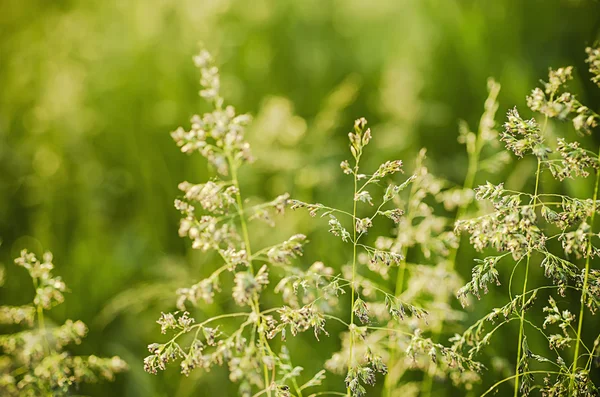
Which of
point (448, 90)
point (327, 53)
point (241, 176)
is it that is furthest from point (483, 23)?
point (241, 176)

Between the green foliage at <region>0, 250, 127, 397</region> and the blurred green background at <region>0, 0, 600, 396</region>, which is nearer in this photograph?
the green foliage at <region>0, 250, 127, 397</region>

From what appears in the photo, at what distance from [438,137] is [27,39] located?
2.88 metres

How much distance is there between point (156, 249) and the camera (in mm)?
2447

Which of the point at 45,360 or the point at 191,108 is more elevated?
the point at 191,108

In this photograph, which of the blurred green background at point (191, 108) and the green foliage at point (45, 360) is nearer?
the green foliage at point (45, 360)

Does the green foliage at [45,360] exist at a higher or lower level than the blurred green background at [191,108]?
lower

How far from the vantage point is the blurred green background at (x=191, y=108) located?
2.28 meters

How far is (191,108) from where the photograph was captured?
3.03m

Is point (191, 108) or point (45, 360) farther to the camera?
point (191, 108)

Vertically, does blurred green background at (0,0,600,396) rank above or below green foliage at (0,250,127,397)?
above

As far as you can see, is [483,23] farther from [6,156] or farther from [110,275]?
[6,156]

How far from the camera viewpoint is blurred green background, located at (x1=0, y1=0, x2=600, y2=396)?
89.7 inches

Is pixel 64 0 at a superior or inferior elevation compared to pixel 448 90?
superior

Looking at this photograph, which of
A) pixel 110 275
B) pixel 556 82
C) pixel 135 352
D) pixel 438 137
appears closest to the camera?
pixel 556 82
